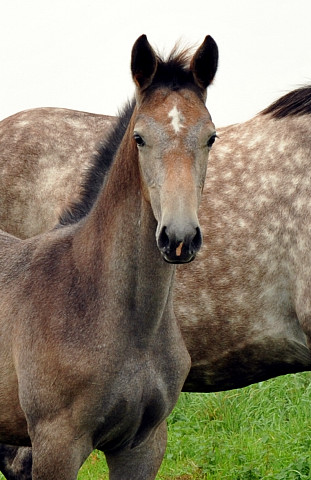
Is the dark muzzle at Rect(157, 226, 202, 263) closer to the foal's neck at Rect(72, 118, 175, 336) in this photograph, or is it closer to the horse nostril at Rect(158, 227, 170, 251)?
the horse nostril at Rect(158, 227, 170, 251)

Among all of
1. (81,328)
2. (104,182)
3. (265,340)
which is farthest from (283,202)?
(81,328)

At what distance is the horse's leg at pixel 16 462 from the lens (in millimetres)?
5457

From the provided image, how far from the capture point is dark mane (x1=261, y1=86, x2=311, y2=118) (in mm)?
5781

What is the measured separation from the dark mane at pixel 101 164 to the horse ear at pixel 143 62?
1.46ft

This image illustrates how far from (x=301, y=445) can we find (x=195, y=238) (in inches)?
111

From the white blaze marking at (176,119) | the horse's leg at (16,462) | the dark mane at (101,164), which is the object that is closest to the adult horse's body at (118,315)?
the white blaze marking at (176,119)

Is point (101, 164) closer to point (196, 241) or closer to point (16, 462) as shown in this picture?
point (196, 241)

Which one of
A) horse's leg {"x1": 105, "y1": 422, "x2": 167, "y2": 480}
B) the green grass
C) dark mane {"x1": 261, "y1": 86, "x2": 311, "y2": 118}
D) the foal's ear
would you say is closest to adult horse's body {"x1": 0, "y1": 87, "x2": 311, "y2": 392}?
dark mane {"x1": 261, "y1": 86, "x2": 311, "y2": 118}

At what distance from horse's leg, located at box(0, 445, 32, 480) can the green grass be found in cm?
62

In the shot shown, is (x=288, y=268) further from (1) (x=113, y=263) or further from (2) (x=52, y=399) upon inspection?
(2) (x=52, y=399)

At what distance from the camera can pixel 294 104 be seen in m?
5.82

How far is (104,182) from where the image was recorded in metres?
4.61

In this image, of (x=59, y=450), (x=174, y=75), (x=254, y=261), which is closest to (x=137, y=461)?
(x=59, y=450)

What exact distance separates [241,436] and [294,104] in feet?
7.19
